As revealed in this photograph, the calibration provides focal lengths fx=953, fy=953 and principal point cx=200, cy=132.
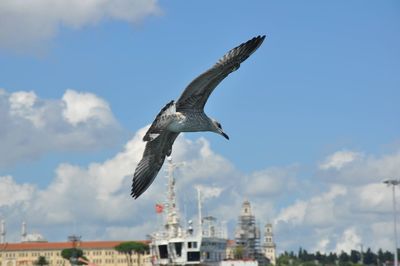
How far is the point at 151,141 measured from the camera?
736 inches

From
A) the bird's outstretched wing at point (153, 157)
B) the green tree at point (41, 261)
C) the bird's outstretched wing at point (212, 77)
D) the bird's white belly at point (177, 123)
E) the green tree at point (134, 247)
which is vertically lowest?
the bird's outstretched wing at point (153, 157)

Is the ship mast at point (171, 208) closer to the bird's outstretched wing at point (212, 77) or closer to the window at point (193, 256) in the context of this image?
the window at point (193, 256)

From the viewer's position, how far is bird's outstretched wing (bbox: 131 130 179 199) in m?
18.4

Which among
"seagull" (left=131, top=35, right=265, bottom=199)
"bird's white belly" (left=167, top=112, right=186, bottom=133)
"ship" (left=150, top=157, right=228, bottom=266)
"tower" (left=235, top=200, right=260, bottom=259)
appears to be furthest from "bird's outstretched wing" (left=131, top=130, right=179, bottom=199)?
"tower" (left=235, top=200, right=260, bottom=259)

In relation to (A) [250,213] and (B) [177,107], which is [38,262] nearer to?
(A) [250,213]

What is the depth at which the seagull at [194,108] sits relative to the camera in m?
17.1

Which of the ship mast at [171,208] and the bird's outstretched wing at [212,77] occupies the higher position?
the ship mast at [171,208]

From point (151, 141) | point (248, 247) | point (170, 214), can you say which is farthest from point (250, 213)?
point (151, 141)

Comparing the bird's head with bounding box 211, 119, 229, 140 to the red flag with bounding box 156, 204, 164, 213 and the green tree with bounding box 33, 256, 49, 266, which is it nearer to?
the red flag with bounding box 156, 204, 164, 213

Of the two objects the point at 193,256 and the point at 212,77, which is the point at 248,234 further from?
the point at 212,77

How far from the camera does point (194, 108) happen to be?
1766cm

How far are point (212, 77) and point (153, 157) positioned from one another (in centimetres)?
254

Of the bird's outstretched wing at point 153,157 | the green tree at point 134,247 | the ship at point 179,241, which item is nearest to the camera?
the bird's outstretched wing at point 153,157

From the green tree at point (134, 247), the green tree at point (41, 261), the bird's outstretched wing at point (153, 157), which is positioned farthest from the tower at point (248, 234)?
the bird's outstretched wing at point (153, 157)
